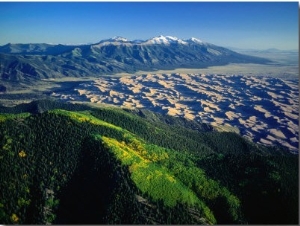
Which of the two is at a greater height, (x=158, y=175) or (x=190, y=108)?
(x=158, y=175)

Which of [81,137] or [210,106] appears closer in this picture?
[81,137]

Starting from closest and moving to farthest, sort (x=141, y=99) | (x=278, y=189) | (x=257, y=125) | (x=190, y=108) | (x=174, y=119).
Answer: (x=278, y=189) < (x=174, y=119) < (x=257, y=125) < (x=190, y=108) < (x=141, y=99)

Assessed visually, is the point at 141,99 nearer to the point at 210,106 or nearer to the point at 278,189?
the point at 210,106

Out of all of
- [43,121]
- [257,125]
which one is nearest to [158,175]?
[43,121]

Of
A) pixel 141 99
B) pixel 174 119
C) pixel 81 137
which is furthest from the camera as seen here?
pixel 141 99

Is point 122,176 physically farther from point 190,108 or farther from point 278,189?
point 190,108

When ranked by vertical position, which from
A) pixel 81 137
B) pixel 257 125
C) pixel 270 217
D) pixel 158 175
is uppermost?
pixel 81 137
